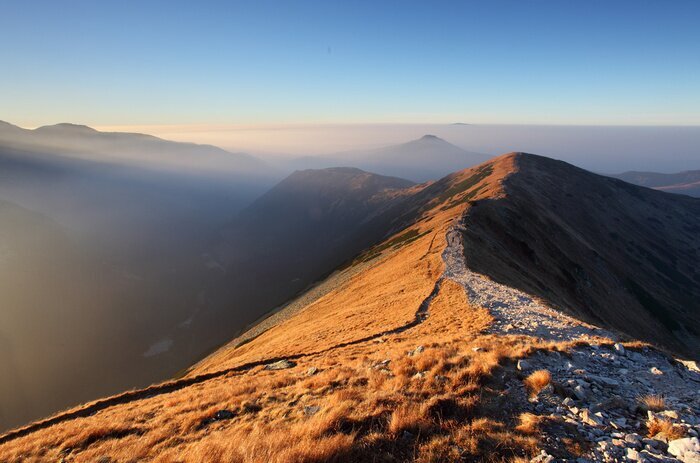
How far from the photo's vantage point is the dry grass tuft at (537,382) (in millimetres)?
10106

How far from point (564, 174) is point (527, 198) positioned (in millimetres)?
73972

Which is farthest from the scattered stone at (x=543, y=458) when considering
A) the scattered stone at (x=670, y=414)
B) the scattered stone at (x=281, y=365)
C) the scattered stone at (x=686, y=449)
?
the scattered stone at (x=281, y=365)

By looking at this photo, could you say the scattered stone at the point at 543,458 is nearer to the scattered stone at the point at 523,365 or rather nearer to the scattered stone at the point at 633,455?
the scattered stone at the point at 633,455

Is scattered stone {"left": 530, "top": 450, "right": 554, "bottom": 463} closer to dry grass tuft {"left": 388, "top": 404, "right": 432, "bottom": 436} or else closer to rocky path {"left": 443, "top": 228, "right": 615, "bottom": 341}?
dry grass tuft {"left": 388, "top": 404, "right": 432, "bottom": 436}

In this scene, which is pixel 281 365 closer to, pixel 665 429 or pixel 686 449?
pixel 665 429

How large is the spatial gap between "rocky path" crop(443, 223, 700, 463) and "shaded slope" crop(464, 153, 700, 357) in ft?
77.9

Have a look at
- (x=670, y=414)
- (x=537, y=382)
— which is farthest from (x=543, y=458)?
(x=670, y=414)

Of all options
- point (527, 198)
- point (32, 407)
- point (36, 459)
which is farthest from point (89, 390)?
point (527, 198)

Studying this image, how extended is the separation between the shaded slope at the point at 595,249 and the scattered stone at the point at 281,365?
83.7 ft

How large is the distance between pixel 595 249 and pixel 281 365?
317 ft

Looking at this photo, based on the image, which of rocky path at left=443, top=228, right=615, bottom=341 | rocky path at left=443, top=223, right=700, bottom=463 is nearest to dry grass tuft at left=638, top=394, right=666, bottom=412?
rocky path at left=443, top=223, right=700, bottom=463

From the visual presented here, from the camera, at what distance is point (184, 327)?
459 feet

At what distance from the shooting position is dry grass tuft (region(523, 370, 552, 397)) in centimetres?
1011

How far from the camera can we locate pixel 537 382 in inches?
406
